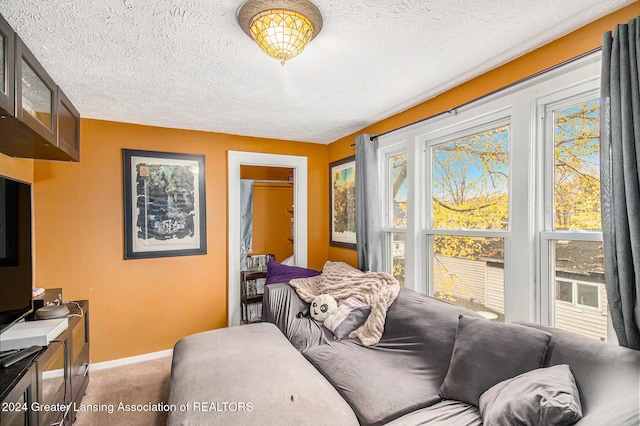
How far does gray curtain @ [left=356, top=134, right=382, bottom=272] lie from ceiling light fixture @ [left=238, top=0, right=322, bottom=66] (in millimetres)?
1684

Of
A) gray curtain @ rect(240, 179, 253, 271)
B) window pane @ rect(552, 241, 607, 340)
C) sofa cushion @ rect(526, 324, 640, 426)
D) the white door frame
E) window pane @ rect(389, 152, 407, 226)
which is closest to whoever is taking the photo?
sofa cushion @ rect(526, 324, 640, 426)

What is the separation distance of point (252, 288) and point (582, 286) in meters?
3.61

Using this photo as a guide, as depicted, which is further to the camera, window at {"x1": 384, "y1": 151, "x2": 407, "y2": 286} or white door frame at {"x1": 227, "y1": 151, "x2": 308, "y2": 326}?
white door frame at {"x1": 227, "y1": 151, "x2": 308, "y2": 326}

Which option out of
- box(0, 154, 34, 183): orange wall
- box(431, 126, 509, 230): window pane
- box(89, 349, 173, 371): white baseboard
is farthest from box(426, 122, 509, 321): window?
box(0, 154, 34, 183): orange wall

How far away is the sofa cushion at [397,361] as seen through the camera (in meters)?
1.67

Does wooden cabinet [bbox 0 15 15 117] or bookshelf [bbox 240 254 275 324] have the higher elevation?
wooden cabinet [bbox 0 15 15 117]

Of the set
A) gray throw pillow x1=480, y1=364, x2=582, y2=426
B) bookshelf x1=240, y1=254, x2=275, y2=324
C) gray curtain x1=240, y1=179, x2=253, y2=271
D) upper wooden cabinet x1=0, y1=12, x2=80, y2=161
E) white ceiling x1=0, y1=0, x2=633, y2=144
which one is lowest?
bookshelf x1=240, y1=254, x2=275, y2=324

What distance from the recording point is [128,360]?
3135 millimetres

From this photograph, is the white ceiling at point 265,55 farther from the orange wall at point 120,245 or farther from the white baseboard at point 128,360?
the white baseboard at point 128,360

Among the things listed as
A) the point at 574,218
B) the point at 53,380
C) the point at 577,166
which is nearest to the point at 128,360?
the point at 53,380


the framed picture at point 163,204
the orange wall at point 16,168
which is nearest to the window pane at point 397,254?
the framed picture at point 163,204

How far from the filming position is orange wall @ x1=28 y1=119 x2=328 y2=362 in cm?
288

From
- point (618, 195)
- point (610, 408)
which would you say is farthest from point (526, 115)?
point (610, 408)

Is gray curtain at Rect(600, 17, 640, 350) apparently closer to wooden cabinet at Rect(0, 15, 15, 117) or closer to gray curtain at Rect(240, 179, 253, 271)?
wooden cabinet at Rect(0, 15, 15, 117)
